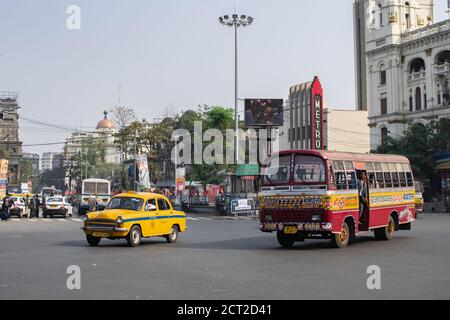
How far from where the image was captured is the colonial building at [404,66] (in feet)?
222

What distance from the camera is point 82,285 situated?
1067cm

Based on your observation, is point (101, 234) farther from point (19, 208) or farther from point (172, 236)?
point (19, 208)

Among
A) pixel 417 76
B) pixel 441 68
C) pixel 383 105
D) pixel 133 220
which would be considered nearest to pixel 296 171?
pixel 133 220

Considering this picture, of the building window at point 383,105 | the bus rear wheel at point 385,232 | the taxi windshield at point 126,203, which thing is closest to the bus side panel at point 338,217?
the bus rear wheel at point 385,232

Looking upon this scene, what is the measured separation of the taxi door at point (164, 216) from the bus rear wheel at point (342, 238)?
5949mm

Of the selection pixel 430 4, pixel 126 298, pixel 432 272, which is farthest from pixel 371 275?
pixel 430 4

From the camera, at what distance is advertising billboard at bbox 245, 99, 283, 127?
5281 centimetres

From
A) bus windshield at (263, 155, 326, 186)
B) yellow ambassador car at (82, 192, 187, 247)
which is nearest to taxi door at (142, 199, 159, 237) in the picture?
yellow ambassador car at (82, 192, 187, 247)

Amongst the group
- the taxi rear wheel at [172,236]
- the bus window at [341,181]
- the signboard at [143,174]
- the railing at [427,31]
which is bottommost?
the taxi rear wheel at [172,236]

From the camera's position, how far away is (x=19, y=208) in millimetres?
43969

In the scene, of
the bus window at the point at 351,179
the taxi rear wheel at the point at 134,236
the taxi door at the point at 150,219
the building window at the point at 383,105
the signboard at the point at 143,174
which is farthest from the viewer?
the building window at the point at 383,105

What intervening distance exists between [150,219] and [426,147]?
1704 inches

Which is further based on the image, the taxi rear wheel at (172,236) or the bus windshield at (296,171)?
the taxi rear wheel at (172,236)

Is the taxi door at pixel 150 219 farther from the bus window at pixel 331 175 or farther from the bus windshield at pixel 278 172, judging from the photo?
the bus window at pixel 331 175
